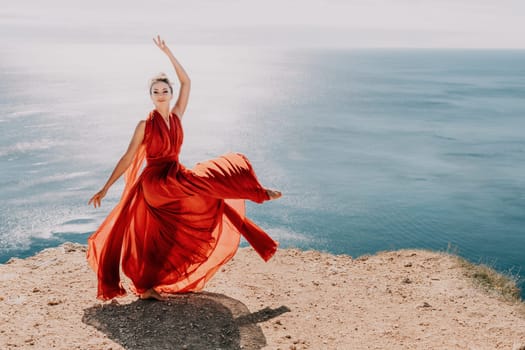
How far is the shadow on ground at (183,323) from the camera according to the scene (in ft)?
18.2

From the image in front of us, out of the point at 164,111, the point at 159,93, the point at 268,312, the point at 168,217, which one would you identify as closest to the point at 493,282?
the point at 268,312

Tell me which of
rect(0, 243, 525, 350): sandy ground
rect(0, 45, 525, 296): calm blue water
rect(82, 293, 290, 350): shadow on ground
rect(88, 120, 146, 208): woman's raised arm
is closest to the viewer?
rect(82, 293, 290, 350): shadow on ground

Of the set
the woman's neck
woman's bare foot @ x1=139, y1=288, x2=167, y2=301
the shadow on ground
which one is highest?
the woman's neck

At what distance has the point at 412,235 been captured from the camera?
2734 cm

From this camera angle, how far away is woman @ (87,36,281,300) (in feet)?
19.4

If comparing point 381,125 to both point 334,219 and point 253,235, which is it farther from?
point 253,235

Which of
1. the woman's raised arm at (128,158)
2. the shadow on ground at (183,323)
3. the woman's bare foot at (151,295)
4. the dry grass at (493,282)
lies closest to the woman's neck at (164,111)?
the woman's raised arm at (128,158)

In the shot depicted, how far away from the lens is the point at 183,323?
19.4ft

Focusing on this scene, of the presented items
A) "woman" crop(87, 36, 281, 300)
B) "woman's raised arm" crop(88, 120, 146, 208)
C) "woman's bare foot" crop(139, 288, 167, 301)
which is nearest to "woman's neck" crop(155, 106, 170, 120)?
"woman" crop(87, 36, 281, 300)

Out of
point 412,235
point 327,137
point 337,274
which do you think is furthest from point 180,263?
point 327,137

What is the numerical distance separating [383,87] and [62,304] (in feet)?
335

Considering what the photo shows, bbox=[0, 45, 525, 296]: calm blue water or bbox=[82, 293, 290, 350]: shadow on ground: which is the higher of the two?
bbox=[82, 293, 290, 350]: shadow on ground

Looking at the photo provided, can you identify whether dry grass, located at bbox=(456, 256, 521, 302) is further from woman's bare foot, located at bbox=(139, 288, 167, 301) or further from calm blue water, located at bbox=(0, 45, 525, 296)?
calm blue water, located at bbox=(0, 45, 525, 296)

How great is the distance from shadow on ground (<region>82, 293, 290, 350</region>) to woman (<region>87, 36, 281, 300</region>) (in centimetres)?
23
